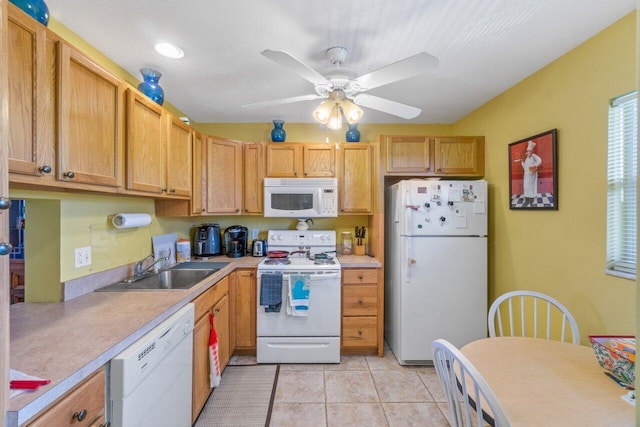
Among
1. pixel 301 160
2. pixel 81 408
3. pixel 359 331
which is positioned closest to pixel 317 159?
pixel 301 160

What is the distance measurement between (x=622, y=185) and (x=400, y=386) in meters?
2.00

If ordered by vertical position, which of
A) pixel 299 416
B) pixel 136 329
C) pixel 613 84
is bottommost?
pixel 299 416

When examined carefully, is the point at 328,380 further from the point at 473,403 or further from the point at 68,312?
the point at 68,312

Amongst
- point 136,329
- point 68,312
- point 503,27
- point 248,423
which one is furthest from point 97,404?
point 503,27

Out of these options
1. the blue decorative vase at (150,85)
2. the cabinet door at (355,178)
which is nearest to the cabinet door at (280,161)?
the cabinet door at (355,178)

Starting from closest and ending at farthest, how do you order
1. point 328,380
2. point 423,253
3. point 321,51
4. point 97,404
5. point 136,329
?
point 97,404 → point 136,329 → point 321,51 → point 328,380 → point 423,253

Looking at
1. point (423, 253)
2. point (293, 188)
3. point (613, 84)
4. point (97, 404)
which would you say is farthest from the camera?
point (293, 188)

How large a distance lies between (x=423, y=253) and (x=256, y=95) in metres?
2.06

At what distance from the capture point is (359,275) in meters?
2.67

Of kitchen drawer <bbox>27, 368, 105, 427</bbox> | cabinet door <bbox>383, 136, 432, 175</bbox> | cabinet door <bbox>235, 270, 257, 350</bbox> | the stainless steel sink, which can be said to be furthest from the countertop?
cabinet door <bbox>383, 136, 432, 175</bbox>

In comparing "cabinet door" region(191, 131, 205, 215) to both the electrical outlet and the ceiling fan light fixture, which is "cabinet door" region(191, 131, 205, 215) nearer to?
the electrical outlet

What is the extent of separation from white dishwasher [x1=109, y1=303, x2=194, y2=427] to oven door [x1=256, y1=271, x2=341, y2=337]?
0.92 m

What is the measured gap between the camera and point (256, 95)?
2494 mm

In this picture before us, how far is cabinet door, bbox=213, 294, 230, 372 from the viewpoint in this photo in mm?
2203
